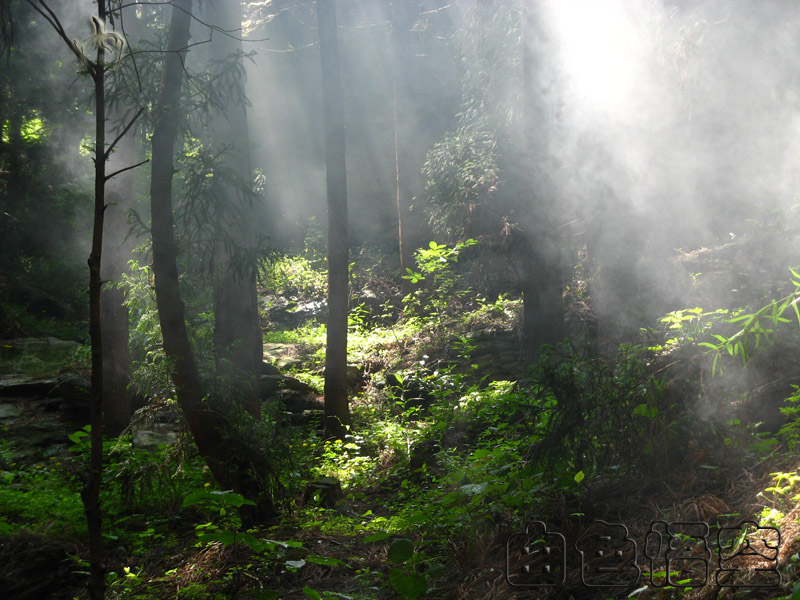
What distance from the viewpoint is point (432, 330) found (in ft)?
38.0

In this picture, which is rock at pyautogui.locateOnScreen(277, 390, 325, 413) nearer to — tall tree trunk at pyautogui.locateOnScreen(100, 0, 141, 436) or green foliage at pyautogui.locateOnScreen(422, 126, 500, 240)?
tall tree trunk at pyautogui.locateOnScreen(100, 0, 141, 436)

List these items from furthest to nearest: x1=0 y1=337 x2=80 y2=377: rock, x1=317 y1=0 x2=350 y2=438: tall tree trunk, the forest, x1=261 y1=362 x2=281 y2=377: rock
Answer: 1. x1=0 y1=337 x2=80 y2=377: rock
2. x1=261 y1=362 x2=281 y2=377: rock
3. x1=317 y1=0 x2=350 y2=438: tall tree trunk
4. the forest

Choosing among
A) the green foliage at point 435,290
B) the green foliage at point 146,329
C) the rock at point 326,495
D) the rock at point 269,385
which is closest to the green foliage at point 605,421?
the rock at point 326,495

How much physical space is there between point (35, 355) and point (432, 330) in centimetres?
802

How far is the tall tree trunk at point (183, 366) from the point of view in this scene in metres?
4.28

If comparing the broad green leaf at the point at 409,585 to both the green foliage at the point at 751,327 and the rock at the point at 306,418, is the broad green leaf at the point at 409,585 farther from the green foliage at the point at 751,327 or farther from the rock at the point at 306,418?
the rock at the point at 306,418

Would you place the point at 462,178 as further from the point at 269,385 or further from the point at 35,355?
the point at 35,355

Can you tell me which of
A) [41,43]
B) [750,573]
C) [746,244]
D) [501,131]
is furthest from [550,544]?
[41,43]

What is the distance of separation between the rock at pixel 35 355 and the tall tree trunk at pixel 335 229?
5.01 meters

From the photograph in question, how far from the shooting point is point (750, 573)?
221 centimetres

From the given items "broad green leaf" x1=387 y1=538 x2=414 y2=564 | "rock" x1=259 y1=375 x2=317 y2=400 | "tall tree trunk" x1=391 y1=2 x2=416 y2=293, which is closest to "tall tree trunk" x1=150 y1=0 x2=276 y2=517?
"broad green leaf" x1=387 y1=538 x2=414 y2=564

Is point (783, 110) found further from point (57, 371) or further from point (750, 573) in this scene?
point (57, 371)

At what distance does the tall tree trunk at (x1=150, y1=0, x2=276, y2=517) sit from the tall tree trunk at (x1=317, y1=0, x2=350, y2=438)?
4364 mm

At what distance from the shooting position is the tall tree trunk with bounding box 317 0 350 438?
28.9 feet
